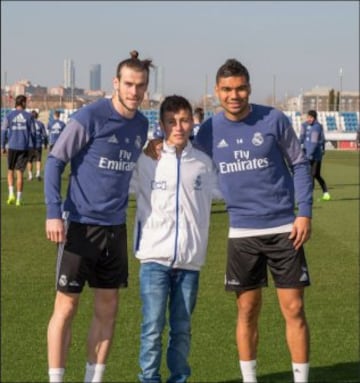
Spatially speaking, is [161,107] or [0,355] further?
[0,355]

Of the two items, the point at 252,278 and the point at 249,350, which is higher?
the point at 252,278

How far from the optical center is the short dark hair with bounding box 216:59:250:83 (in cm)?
536

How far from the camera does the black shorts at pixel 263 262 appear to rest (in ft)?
18.0

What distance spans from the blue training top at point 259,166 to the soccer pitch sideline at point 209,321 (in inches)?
56.6

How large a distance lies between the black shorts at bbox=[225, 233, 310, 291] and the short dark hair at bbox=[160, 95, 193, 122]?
858mm

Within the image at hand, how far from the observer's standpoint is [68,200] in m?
5.31

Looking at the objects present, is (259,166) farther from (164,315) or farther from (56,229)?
(56,229)

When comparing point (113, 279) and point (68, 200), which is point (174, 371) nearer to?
point (113, 279)

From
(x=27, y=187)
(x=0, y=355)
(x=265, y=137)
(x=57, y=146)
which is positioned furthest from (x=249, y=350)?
(x=27, y=187)

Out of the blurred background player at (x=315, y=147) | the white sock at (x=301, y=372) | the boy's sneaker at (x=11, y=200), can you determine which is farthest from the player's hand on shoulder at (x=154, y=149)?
the blurred background player at (x=315, y=147)

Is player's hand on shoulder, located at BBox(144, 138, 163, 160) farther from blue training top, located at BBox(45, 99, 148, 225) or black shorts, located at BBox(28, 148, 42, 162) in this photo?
black shorts, located at BBox(28, 148, 42, 162)

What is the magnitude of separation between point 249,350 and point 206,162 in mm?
1165

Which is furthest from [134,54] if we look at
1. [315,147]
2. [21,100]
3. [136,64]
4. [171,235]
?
[315,147]

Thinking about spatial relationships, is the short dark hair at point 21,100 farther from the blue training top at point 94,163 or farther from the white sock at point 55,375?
the white sock at point 55,375
